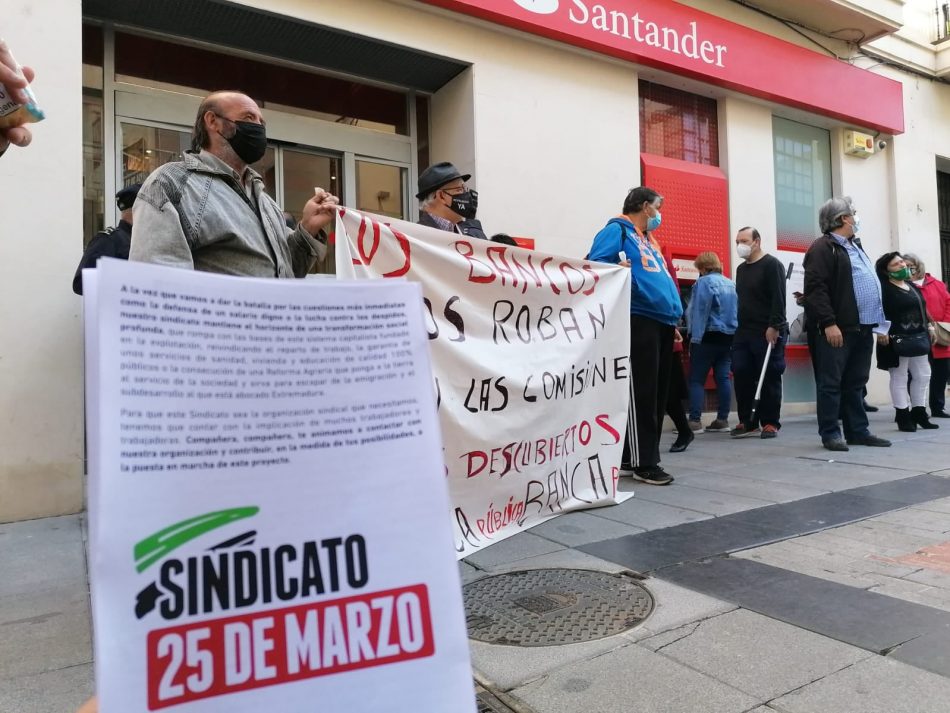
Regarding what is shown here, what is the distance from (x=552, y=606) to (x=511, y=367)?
103 centimetres

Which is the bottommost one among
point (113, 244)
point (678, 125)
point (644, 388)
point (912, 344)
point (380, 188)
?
point (644, 388)

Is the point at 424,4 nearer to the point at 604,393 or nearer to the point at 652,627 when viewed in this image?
the point at 604,393

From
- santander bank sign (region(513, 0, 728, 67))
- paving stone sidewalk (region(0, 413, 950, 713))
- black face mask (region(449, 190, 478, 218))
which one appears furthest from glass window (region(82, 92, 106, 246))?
santander bank sign (region(513, 0, 728, 67))

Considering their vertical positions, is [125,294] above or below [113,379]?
above

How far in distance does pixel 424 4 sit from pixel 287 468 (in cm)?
579

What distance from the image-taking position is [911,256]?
7922 mm

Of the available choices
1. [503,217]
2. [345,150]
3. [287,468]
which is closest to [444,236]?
[287,468]

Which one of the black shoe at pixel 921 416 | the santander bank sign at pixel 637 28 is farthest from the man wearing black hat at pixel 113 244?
the black shoe at pixel 921 416

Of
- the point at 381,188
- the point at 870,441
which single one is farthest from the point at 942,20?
the point at 381,188

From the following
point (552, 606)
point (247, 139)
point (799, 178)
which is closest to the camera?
point (247, 139)

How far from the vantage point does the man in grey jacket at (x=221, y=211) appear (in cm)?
192

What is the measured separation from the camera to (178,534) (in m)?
1.10

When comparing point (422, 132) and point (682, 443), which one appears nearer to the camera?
point (682, 443)

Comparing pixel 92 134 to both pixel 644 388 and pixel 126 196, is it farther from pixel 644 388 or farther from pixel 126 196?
pixel 644 388
